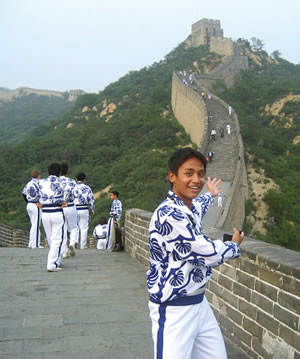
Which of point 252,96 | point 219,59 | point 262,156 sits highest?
point 219,59

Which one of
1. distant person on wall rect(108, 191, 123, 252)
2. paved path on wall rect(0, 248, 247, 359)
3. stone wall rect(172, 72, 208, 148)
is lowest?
paved path on wall rect(0, 248, 247, 359)

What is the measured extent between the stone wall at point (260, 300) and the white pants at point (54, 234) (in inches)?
109

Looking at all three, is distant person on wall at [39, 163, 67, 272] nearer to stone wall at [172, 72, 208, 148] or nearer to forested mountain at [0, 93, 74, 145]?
stone wall at [172, 72, 208, 148]

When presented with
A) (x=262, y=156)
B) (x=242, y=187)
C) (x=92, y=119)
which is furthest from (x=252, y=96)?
(x=242, y=187)

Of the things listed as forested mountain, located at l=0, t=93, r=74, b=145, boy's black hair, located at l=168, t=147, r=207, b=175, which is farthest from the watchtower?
boy's black hair, located at l=168, t=147, r=207, b=175

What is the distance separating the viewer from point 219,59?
6419 centimetres

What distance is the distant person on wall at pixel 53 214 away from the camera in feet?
21.5

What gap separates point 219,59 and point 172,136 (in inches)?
1200

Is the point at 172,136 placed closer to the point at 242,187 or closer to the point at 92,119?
the point at 242,187

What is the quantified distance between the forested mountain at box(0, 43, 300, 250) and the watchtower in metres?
9.88

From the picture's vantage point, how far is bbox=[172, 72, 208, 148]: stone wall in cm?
3212

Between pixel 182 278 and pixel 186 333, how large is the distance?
0.88ft

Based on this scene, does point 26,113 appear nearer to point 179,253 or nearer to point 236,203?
point 236,203

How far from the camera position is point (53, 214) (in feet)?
21.8
